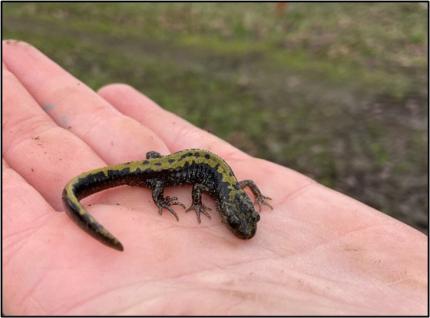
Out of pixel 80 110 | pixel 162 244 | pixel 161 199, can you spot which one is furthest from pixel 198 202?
pixel 80 110

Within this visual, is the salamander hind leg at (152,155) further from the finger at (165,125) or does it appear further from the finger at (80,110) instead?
the finger at (165,125)

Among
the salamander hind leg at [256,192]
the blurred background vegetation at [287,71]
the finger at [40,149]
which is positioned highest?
the finger at [40,149]

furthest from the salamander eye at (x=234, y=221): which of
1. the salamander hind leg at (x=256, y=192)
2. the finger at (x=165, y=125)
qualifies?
the finger at (x=165, y=125)

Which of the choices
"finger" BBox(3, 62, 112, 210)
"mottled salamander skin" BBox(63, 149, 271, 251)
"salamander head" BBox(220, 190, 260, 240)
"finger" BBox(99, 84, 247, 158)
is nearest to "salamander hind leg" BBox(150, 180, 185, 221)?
"mottled salamander skin" BBox(63, 149, 271, 251)

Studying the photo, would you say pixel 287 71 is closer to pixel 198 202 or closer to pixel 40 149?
pixel 198 202

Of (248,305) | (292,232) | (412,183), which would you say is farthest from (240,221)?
(412,183)

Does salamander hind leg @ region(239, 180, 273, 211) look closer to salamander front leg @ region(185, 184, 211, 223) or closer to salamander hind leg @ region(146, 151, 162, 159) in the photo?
salamander front leg @ region(185, 184, 211, 223)

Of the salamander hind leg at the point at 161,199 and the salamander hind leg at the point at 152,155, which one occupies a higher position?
the salamander hind leg at the point at 152,155
